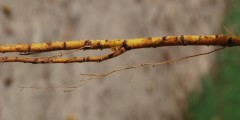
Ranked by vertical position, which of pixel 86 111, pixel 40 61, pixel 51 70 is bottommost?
pixel 86 111

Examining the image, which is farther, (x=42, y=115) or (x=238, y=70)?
(x=238, y=70)

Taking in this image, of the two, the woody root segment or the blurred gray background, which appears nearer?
the woody root segment

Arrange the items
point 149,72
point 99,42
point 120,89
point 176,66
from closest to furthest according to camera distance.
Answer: point 99,42 < point 120,89 < point 149,72 < point 176,66

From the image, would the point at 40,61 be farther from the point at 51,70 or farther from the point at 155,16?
the point at 155,16

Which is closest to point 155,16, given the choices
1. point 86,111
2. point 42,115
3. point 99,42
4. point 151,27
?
point 151,27

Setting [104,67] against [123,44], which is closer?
[123,44]

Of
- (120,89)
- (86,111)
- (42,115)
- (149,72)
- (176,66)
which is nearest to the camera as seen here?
(42,115)

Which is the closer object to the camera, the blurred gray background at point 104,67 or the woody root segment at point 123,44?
the woody root segment at point 123,44

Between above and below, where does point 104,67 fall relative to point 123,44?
below
